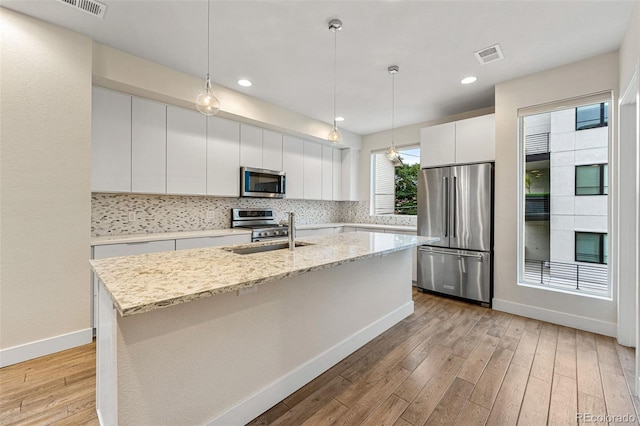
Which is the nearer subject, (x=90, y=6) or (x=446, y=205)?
(x=90, y=6)

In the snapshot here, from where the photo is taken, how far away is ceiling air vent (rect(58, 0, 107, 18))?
2.08 m

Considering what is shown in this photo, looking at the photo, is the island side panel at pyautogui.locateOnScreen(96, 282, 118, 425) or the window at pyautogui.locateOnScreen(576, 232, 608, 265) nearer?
the island side panel at pyautogui.locateOnScreen(96, 282, 118, 425)

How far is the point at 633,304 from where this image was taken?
8.16 feet

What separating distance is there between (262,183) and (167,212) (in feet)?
4.37

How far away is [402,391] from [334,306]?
0.72 metres

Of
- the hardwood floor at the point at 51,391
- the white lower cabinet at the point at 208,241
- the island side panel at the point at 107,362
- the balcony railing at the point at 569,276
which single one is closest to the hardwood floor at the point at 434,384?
the hardwood floor at the point at 51,391

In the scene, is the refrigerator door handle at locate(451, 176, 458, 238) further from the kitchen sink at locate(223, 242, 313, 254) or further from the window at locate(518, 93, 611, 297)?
the kitchen sink at locate(223, 242, 313, 254)

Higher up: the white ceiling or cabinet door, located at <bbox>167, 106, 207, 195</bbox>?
the white ceiling

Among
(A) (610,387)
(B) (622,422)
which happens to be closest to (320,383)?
(B) (622,422)

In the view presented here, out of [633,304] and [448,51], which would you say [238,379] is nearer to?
[448,51]

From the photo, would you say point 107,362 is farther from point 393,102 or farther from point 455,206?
point 393,102

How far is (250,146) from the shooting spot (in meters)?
4.12

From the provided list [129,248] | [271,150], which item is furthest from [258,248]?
[271,150]

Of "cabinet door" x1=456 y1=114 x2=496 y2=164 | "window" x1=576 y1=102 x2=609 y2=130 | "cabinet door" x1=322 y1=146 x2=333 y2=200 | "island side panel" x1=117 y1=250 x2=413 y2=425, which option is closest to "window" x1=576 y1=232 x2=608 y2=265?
"window" x1=576 y1=102 x2=609 y2=130
